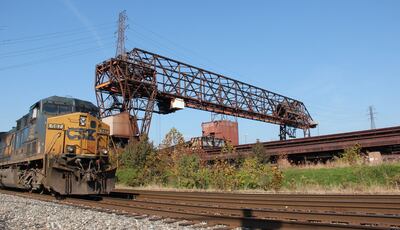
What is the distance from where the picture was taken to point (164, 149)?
25.0 m

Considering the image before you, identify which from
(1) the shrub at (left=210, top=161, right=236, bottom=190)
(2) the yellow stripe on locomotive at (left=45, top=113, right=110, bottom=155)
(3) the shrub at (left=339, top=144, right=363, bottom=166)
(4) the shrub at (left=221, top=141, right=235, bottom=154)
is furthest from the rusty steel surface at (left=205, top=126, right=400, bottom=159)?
(2) the yellow stripe on locomotive at (left=45, top=113, right=110, bottom=155)

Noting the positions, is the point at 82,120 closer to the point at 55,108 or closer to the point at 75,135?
the point at 75,135

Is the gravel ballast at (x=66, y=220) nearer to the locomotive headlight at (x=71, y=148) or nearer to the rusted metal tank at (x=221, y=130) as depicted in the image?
the locomotive headlight at (x=71, y=148)

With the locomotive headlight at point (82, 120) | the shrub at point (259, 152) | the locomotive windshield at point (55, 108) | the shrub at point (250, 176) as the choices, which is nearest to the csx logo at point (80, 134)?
the locomotive headlight at point (82, 120)

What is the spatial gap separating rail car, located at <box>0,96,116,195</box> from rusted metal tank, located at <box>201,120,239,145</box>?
92.2ft

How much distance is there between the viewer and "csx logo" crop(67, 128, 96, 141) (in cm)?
1215

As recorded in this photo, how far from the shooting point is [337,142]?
72.6ft

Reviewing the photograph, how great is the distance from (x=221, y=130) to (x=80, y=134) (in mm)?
29650

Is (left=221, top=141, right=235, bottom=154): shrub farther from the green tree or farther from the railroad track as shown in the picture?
the railroad track

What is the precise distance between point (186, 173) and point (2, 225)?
13372 mm

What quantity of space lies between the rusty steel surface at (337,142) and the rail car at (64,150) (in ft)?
38.6

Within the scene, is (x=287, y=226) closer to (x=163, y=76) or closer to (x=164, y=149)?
(x=164, y=149)

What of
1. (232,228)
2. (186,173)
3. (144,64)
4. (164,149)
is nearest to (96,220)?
(232,228)

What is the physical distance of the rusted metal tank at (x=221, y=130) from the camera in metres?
41.1
